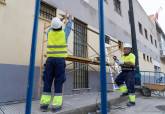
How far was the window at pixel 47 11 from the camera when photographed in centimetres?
722

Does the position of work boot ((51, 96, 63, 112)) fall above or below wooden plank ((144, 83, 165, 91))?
below

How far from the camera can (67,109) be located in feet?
15.0

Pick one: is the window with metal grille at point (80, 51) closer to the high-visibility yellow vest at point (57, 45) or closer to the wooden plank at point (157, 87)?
the wooden plank at point (157, 87)

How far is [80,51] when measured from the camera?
8.92 m

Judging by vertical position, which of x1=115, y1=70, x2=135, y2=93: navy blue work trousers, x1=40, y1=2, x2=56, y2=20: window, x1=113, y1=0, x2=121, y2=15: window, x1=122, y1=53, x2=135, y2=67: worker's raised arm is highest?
x1=113, y1=0, x2=121, y2=15: window

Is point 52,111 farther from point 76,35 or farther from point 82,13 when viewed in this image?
point 82,13

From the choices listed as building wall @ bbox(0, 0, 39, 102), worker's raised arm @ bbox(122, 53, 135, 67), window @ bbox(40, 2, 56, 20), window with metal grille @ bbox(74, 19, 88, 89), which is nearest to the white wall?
building wall @ bbox(0, 0, 39, 102)

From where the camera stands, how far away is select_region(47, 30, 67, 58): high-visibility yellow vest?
4.89 metres

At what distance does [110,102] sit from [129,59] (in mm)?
1580

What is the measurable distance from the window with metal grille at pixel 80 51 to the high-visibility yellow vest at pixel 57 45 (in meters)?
3.34

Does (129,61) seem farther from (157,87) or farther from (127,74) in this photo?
(157,87)

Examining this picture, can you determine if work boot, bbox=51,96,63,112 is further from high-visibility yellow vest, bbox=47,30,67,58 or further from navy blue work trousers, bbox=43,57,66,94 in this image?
high-visibility yellow vest, bbox=47,30,67,58

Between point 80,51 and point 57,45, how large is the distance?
4.03 m

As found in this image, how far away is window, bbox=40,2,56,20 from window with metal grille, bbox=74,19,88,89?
1.41m
